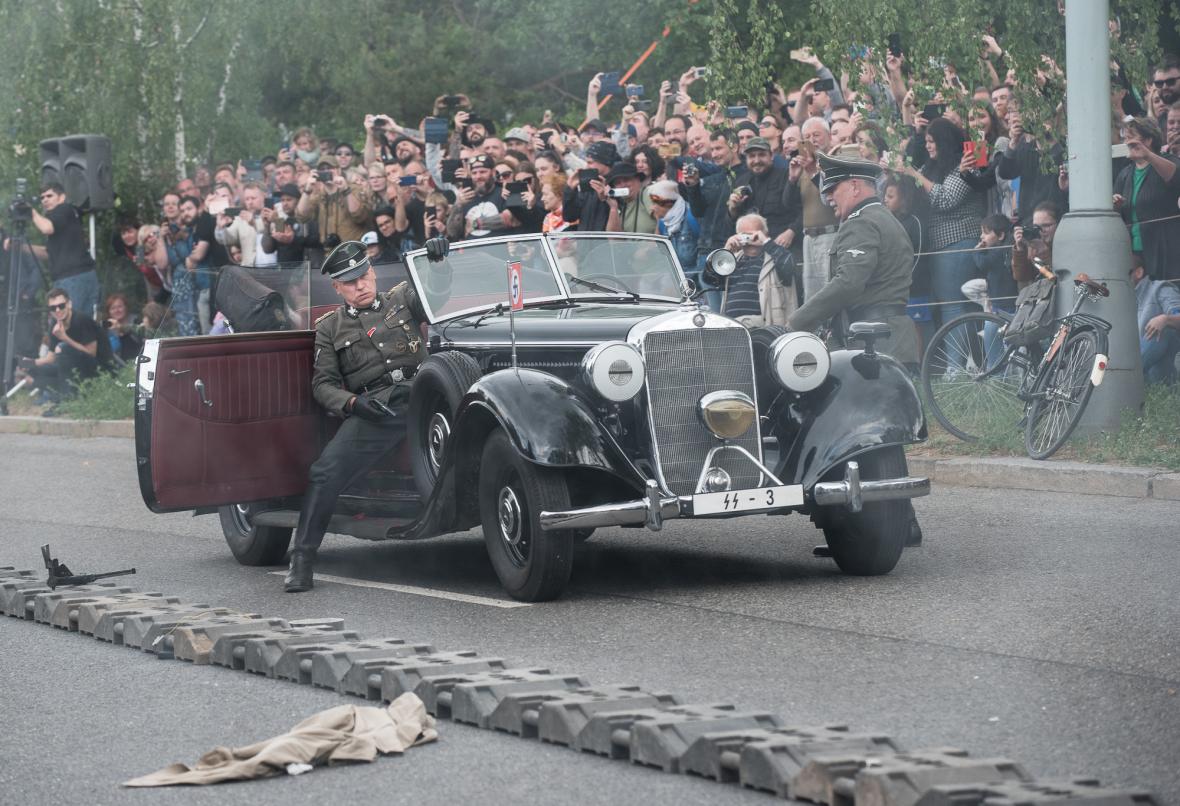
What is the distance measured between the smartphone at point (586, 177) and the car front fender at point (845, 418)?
7266 millimetres

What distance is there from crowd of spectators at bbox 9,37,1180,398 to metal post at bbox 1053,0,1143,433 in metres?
0.56

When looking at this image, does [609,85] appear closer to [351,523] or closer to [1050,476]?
[1050,476]

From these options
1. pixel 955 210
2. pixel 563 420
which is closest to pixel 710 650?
pixel 563 420

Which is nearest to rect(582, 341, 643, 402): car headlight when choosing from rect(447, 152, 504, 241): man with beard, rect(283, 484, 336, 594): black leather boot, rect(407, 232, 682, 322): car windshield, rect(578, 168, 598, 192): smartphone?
rect(407, 232, 682, 322): car windshield

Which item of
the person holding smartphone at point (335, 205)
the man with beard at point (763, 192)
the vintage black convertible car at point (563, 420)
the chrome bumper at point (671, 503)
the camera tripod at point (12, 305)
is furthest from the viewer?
the camera tripod at point (12, 305)

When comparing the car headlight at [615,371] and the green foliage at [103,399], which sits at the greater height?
the car headlight at [615,371]

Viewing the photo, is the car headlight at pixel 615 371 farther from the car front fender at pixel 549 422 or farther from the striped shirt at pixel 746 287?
the striped shirt at pixel 746 287

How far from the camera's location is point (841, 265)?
11.3m

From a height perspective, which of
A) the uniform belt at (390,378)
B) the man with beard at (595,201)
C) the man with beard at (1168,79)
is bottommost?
the uniform belt at (390,378)

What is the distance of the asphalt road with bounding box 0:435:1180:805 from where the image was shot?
17.7ft

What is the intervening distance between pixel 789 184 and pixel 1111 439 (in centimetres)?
409

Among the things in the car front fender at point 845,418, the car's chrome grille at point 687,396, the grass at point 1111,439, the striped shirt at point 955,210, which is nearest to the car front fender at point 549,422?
the car's chrome grille at point 687,396

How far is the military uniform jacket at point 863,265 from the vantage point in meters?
11.2

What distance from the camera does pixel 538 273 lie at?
9.89 meters
